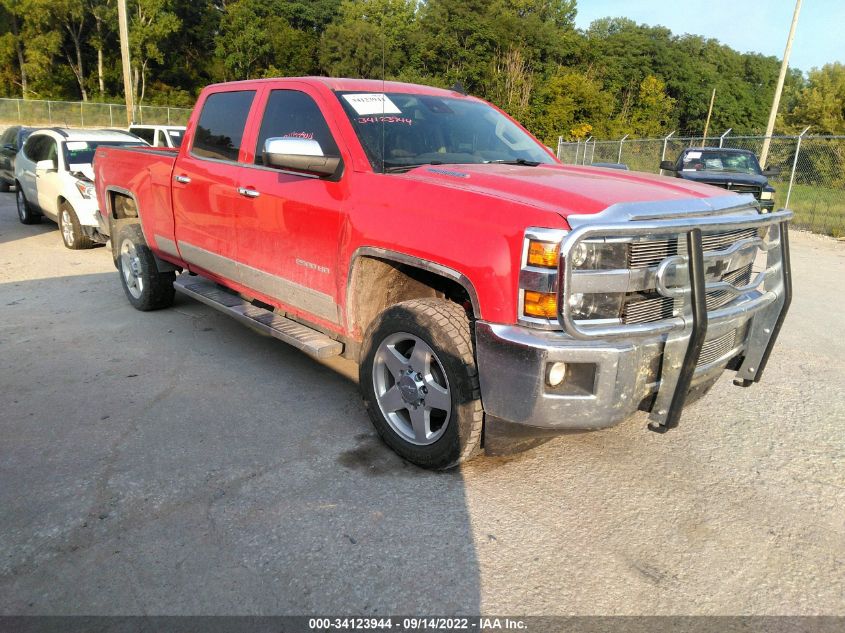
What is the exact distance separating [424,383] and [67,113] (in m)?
44.5

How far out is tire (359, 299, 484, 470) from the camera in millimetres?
3027

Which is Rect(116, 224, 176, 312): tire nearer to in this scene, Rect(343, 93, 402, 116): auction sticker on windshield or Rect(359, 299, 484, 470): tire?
Rect(343, 93, 402, 116): auction sticker on windshield

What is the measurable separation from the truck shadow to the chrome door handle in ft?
4.32

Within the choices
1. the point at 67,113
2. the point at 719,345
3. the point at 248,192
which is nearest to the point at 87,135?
the point at 248,192

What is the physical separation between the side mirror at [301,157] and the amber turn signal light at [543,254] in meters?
1.36

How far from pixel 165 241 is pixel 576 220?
4.15m

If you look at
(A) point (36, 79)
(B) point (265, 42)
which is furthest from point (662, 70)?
(A) point (36, 79)

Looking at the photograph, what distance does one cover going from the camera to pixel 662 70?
258ft

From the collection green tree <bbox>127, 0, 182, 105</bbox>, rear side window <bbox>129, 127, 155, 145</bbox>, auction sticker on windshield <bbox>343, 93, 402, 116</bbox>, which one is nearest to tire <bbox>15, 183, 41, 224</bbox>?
rear side window <bbox>129, 127, 155, 145</bbox>

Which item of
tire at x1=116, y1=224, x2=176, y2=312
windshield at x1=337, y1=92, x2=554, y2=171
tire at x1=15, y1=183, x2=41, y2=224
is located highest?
windshield at x1=337, y1=92, x2=554, y2=171

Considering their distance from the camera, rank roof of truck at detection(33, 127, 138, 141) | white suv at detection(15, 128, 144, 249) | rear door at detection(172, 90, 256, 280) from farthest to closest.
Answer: roof of truck at detection(33, 127, 138, 141) → white suv at detection(15, 128, 144, 249) → rear door at detection(172, 90, 256, 280)

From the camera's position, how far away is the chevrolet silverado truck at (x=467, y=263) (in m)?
2.69

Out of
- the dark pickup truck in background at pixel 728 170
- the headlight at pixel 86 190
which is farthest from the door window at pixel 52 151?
the dark pickup truck in background at pixel 728 170

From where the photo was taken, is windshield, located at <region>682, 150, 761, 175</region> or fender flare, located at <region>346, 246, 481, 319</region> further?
windshield, located at <region>682, 150, 761, 175</region>
